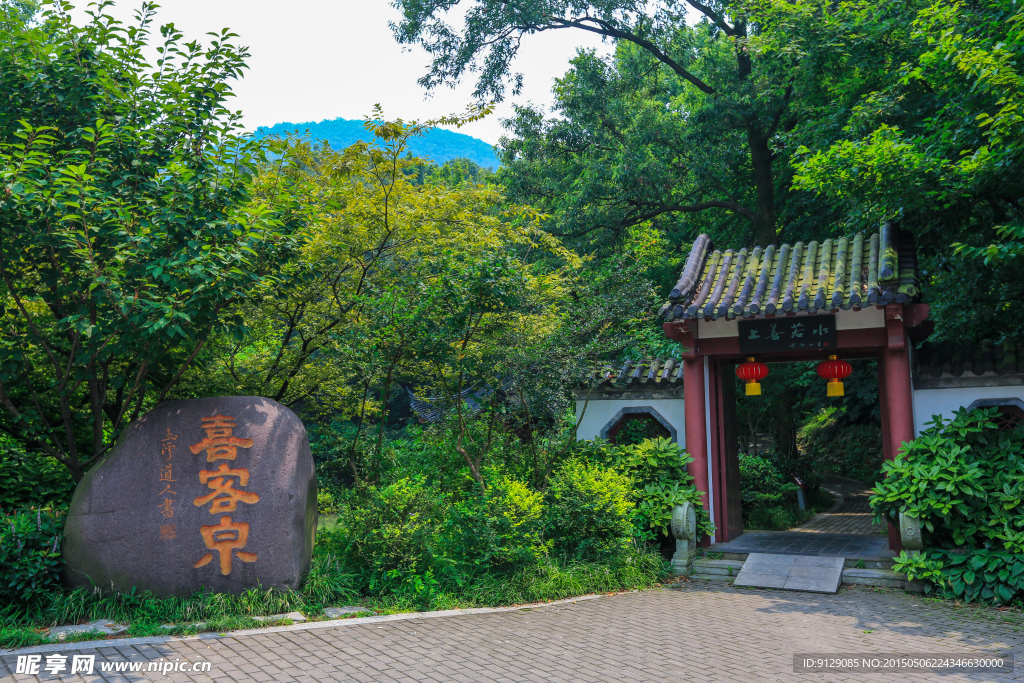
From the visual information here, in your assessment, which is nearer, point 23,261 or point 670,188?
point 23,261

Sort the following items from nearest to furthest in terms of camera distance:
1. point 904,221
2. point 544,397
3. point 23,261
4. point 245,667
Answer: point 245,667 < point 23,261 < point 544,397 < point 904,221

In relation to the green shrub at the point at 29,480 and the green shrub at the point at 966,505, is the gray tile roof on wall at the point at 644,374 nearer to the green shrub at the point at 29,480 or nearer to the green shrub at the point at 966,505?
the green shrub at the point at 966,505

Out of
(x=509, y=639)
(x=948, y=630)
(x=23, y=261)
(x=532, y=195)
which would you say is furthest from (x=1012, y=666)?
(x=532, y=195)

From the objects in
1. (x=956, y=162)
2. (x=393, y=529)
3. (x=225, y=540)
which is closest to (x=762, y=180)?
(x=956, y=162)

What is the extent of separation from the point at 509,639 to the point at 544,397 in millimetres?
3270

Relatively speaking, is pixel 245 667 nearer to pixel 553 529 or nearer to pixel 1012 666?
pixel 553 529

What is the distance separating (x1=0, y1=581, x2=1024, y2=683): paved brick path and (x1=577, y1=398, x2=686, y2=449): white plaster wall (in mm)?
3285

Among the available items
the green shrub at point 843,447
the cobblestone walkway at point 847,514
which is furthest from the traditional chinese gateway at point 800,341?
the green shrub at point 843,447

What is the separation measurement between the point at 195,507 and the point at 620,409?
6090 mm

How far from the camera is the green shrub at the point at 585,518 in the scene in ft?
26.0

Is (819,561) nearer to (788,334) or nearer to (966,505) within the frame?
(966,505)

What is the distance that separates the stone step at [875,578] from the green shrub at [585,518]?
251 centimetres

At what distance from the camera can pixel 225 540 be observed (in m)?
6.48

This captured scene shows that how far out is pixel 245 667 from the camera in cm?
509
